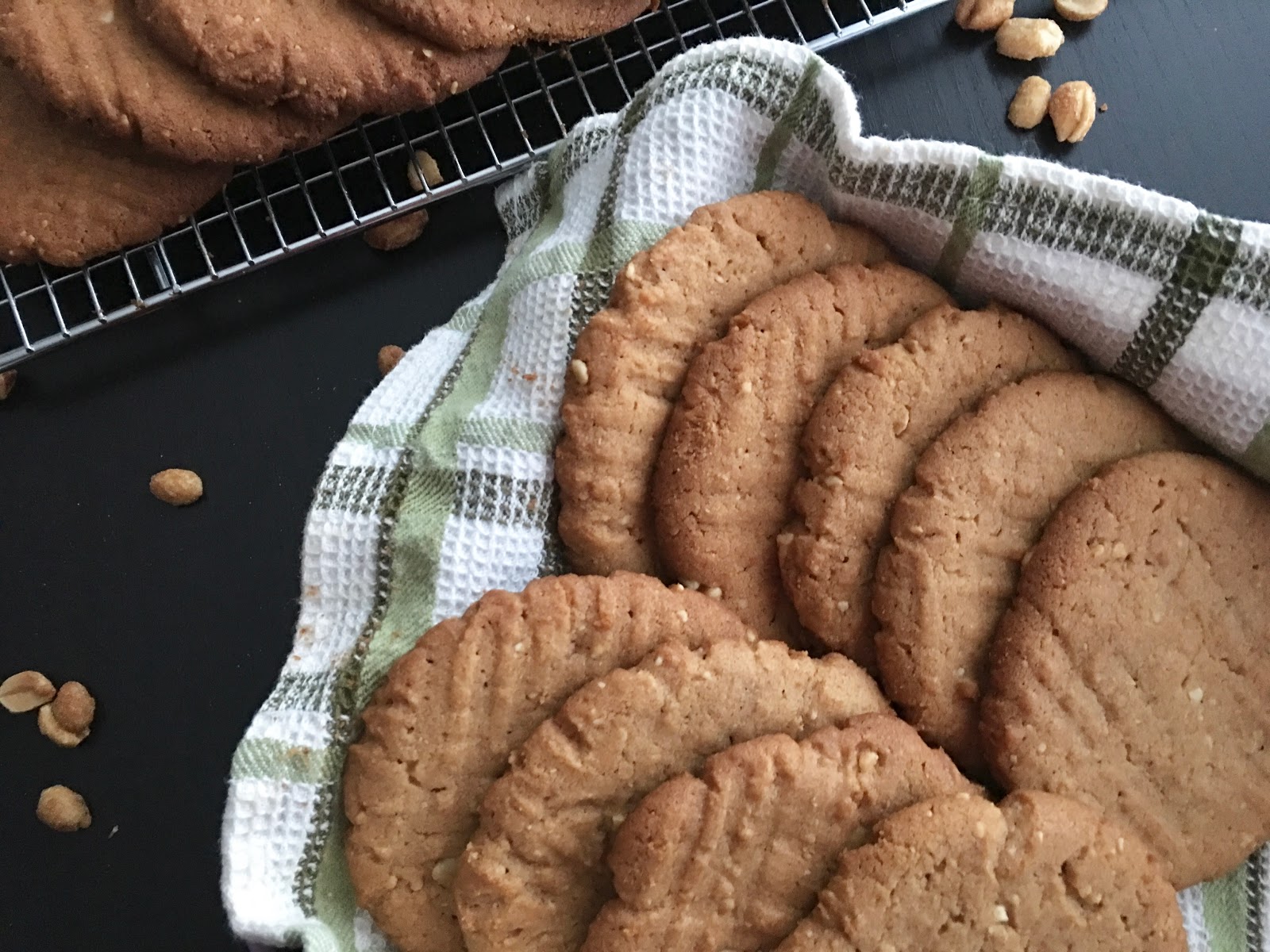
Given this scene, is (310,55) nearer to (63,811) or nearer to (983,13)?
(983,13)

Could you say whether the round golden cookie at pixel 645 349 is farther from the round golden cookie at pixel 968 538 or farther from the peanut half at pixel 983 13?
the peanut half at pixel 983 13

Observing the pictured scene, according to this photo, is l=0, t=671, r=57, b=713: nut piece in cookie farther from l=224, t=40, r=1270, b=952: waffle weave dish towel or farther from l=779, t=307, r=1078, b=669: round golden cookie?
l=779, t=307, r=1078, b=669: round golden cookie

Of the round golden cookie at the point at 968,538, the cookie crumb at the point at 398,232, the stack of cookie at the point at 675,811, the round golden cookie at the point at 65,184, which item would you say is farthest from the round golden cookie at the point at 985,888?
the round golden cookie at the point at 65,184

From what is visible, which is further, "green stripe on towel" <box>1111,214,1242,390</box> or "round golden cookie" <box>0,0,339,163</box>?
"round golden cookie" <box>0,0,339,163</box>

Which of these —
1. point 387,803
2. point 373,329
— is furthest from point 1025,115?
point 387,803

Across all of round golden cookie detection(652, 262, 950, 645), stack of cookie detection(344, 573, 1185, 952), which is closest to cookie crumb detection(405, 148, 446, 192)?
round golden cookie detection(652, 262, 950, 645)
